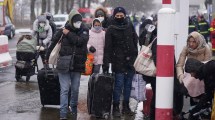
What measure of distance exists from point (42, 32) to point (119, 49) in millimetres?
4833

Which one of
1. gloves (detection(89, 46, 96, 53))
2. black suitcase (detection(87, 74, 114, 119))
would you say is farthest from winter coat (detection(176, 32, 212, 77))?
gloves (detection(89, 46, 96, 53))

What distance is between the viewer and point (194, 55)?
845cm

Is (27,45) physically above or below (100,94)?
above

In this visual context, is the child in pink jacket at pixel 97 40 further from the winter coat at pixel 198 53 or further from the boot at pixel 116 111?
the winter coat at pixel 198 53

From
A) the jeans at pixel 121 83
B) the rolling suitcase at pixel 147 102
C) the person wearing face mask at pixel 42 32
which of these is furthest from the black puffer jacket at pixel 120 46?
the person wearing face mask at pixel 42 32

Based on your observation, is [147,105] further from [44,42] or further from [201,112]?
[44,42]

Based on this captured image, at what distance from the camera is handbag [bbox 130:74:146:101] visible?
985cm

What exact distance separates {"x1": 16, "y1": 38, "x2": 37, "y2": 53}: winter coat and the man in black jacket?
6503 mm

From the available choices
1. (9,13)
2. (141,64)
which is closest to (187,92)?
(141,64)

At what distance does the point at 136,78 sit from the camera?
10094 millimetres

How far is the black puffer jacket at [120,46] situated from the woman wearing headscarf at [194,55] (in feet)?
4.66

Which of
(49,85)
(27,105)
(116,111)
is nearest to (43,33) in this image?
(27,105)

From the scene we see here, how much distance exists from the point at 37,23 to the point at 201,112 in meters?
6.86

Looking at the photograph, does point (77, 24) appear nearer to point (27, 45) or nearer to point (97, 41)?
point (97, 41)
